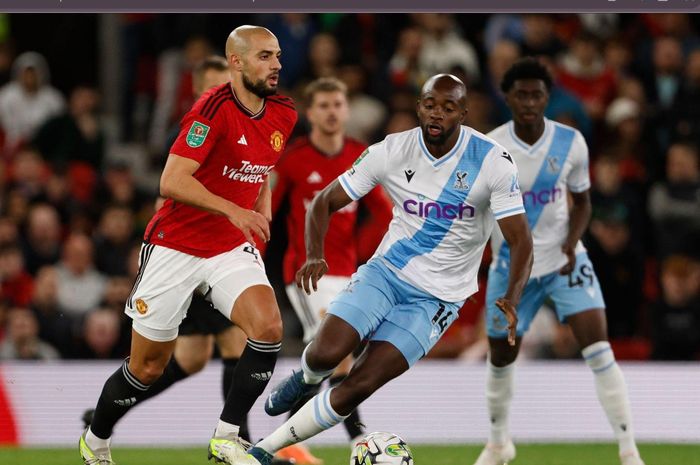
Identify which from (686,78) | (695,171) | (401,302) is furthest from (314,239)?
(686,78)

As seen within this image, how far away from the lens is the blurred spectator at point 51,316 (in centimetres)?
1225

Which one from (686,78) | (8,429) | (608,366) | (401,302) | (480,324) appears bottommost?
(8,429)

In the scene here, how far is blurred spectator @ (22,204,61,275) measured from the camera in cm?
1302

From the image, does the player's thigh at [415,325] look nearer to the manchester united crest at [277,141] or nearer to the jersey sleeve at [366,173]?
the jersey sleeve at [366,173]

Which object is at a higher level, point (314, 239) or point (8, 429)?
point (314, 239)

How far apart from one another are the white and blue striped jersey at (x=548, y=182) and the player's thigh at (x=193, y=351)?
212cm

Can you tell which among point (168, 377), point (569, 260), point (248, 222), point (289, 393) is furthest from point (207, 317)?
point (569, 260)

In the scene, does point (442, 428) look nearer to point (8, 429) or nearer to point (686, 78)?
point (8, 429)

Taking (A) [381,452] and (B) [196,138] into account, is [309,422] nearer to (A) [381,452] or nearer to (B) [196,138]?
(A) [381,452]

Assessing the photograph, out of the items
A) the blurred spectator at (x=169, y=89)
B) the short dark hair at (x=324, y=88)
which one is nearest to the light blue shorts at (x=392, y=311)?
the short dark hair at (x=324, y=88)

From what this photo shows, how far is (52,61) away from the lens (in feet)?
52.2

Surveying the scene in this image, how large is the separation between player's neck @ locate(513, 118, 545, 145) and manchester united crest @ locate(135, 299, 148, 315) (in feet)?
9.13

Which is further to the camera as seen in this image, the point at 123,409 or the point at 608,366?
the point at 608,366

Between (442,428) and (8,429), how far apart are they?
3677 mm
